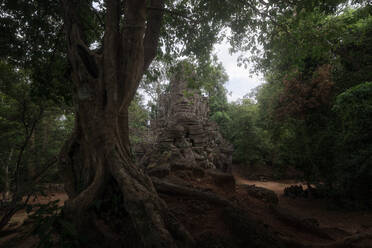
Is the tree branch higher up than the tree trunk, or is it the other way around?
the tree branch

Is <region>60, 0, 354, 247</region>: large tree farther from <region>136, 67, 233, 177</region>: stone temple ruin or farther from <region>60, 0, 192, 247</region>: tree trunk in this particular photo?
<region>136, 67, 233, 177</region>: stone temple ruin

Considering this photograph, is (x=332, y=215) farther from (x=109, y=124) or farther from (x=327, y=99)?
(x=109, y=124)

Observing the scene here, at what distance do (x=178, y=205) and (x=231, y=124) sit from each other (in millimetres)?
19184

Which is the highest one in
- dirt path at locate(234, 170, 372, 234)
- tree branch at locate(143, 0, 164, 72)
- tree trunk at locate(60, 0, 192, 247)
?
tree branch at locate(143, 0, 164, 72)

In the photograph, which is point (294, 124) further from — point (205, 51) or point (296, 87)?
point (205, 51)

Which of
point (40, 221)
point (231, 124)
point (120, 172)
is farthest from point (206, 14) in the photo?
point (231, 124)

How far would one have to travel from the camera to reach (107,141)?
2.73 metres

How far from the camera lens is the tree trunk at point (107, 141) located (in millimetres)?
2244

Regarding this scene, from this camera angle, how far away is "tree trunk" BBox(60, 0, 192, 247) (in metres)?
2.24

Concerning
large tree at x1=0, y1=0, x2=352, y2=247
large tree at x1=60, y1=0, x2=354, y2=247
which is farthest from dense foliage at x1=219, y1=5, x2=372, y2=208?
large tree at x1=60, y1=0, x2=354, y2=247

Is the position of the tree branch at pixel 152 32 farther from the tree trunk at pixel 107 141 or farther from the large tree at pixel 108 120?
the tree trunk at pixel 107 141

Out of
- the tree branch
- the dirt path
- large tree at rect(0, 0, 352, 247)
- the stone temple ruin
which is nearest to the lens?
large tree at rect(0, 0, 352, 247)

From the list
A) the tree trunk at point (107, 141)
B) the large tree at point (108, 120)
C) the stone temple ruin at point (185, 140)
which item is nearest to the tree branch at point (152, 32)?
the large tree at point (108, 120)

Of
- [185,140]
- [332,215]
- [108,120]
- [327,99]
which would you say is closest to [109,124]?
[108,120]
